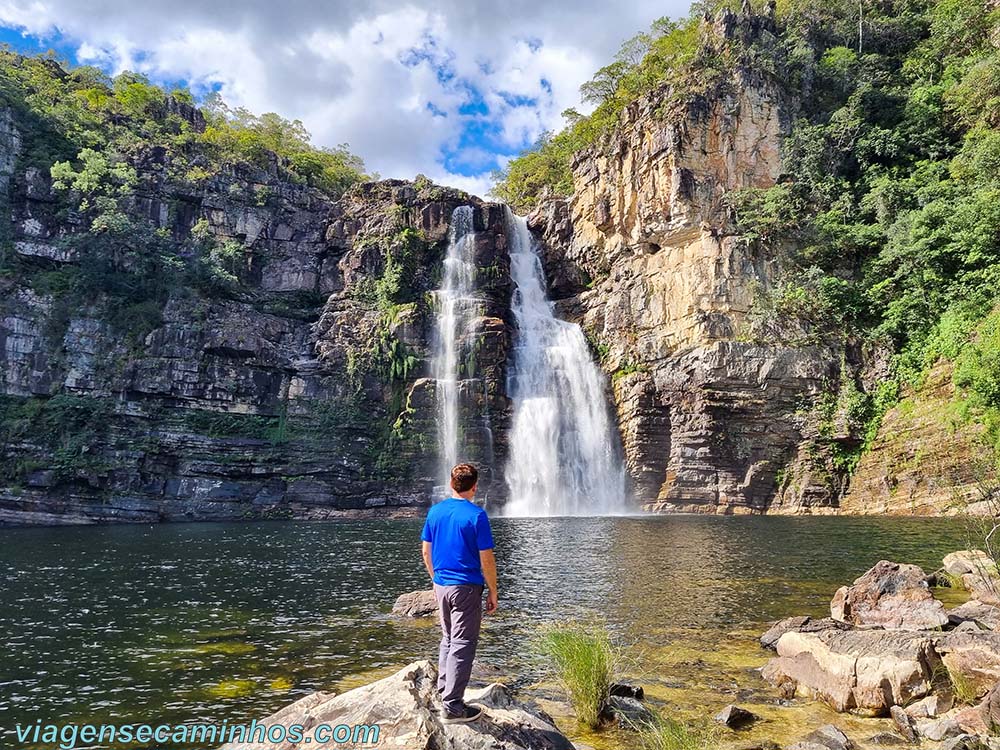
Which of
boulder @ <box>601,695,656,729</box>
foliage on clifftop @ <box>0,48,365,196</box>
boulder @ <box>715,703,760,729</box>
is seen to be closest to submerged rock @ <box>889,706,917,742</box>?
boulder @ <box>715,703,760,729</box>

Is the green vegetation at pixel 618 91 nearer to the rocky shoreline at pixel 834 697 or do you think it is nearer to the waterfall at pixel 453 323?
the waterfall at pixel 453 323

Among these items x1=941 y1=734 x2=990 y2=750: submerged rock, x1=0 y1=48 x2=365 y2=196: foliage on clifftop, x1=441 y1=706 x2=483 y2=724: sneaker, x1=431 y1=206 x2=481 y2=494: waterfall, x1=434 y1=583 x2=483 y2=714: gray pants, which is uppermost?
x1=0 y1=48 x2=365 y2=196: foliage on clifftop

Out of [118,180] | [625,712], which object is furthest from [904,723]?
[118,180]

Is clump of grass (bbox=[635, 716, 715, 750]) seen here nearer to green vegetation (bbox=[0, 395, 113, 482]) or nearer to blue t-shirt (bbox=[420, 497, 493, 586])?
blue t-shirt (bbox=[420, 497, 493, 586])

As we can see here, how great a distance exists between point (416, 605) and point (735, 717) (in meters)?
6.69

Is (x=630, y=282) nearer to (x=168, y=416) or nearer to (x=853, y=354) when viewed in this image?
(x=853, y=354)

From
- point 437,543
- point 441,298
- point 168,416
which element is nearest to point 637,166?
point 441,298

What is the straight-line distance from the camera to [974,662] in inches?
260

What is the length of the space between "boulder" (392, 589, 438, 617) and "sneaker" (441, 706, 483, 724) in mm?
7010

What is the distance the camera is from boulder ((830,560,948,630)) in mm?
9591

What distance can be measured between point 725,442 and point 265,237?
3432 centimetres

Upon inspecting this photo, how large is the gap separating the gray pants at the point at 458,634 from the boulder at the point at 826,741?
314cm

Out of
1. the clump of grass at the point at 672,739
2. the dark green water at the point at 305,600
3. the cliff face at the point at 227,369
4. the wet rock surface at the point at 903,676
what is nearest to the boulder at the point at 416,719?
the clump of grass at the point at 672,739

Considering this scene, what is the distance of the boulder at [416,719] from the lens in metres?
4.05
